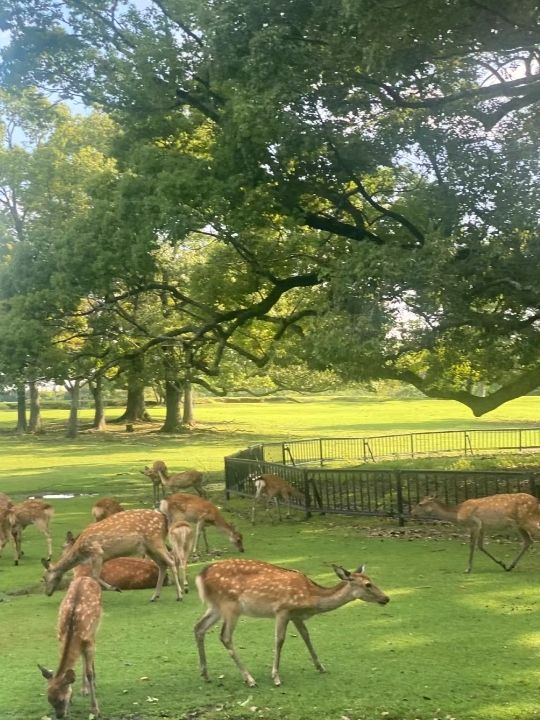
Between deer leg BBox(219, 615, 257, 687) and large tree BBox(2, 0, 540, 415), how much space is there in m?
6.53

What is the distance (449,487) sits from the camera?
18.0 m

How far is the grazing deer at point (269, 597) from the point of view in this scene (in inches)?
254

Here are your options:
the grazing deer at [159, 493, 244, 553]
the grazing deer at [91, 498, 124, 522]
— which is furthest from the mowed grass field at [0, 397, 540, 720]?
the grazing deer at [91, 498, 124, 522]

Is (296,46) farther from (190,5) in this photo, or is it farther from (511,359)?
(511,359)

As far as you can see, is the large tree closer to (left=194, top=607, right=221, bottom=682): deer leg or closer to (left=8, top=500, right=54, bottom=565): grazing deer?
(left=8, top=500, right=54, bottom=565): grazing deer

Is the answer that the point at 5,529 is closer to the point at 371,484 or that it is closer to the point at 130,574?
the point at 130,574

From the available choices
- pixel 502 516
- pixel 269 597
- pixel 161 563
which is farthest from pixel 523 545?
pixel 269 597

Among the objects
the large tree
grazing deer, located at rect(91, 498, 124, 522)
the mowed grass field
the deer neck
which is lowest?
the mowed grass field

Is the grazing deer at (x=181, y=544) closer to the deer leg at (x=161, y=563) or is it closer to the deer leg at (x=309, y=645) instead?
the deer leg at (x=161, y=563)

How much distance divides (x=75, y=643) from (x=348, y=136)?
10.3 m

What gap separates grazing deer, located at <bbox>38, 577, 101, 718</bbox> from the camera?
18.0ft

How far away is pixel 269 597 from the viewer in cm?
648

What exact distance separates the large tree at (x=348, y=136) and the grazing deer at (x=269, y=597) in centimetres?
614

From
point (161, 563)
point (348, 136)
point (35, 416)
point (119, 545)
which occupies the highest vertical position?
point (348, 136)
